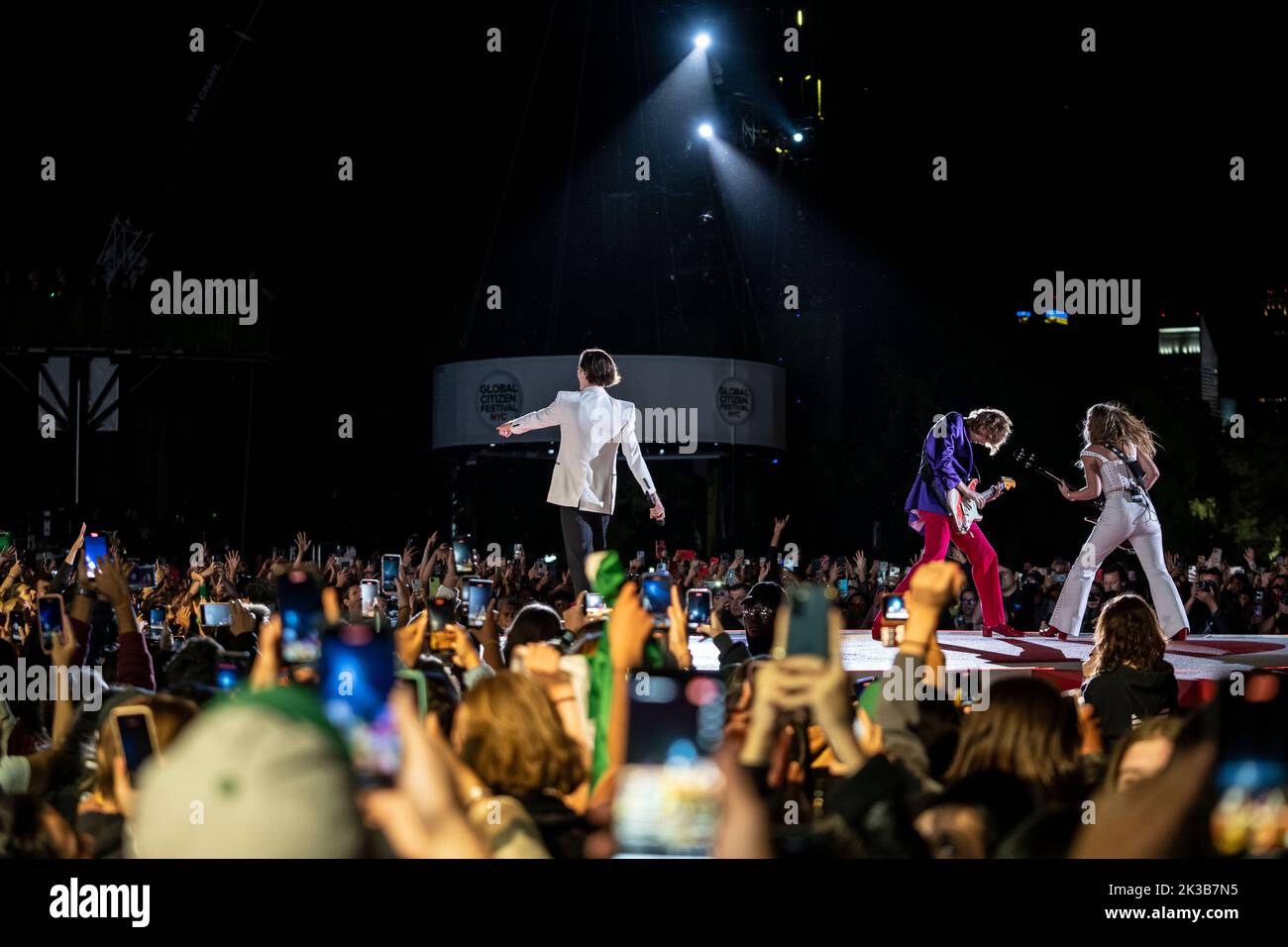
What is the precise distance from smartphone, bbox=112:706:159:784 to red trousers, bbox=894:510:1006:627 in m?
6.23

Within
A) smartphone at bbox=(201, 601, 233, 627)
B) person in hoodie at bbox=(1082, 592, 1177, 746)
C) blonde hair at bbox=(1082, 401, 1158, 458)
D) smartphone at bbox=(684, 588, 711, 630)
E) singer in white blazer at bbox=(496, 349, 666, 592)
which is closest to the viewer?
person in hoodie at bbox=(1082, 592, 1177, 746)

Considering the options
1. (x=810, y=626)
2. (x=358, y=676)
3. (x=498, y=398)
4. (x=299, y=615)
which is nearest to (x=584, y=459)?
(x=299, y=615)

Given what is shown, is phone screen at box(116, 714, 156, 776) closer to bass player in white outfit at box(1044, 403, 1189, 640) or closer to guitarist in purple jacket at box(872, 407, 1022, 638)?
guitarist in purple jacket at box(872, 407, 1022, 638)

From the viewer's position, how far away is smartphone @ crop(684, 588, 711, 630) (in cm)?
634

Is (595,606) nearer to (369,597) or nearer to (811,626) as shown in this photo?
(369,597)

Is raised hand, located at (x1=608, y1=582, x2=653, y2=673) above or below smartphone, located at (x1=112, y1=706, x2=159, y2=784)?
above

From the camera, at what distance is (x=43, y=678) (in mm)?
5465

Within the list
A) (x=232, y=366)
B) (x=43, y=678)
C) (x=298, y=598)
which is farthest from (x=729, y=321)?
(x=298, y=598)

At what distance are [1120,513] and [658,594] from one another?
4.59 m

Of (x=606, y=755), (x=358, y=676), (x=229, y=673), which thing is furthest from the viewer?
(x=229, y=673)

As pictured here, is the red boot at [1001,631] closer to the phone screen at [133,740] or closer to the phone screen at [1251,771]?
the phone screen at [1251,771]

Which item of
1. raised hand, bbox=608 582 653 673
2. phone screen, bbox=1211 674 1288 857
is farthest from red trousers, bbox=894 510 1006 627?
phone screen, bbox=1211 674 1288 857

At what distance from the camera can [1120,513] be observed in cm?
880

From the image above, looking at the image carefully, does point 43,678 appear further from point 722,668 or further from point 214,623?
point 722,668
